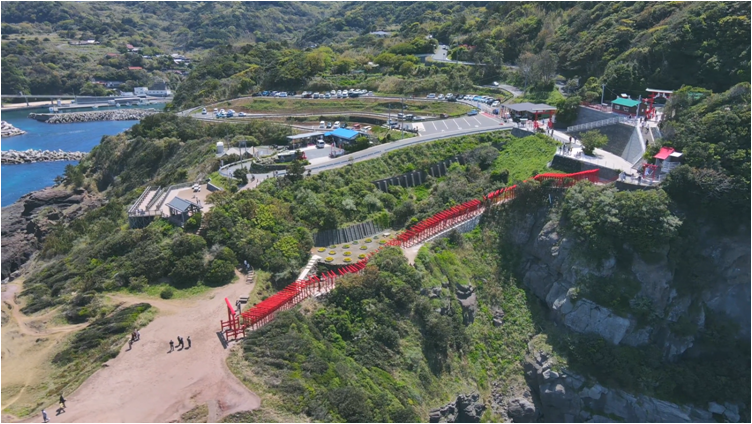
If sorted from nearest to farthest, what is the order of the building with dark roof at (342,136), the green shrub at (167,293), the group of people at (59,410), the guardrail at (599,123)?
the group of people at (59,410) < the green shrub at (167,293) < the guardrail at (599,123) < the building with dark roof at (342,136)

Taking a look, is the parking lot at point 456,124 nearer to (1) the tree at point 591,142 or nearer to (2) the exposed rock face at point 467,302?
(1) the tree at point 591,142

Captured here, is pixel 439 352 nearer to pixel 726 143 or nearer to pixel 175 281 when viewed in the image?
pixel 175 281

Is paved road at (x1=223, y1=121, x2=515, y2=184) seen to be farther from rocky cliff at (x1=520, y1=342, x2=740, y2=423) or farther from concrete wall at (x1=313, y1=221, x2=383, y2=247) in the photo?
rocky cliff at (x1=520, y1=342, x2=740, y2=423)

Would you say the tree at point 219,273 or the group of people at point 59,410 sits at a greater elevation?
the group of people at point 59,410

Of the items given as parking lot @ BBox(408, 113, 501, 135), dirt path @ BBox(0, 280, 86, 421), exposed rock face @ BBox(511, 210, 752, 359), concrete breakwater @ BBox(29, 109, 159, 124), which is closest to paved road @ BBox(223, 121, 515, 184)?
parking lot @ BBox(408, 113, 501, 135)

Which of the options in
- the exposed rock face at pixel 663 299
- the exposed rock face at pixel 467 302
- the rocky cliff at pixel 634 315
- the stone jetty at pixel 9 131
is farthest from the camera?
the stone jetty at pixel 9 131

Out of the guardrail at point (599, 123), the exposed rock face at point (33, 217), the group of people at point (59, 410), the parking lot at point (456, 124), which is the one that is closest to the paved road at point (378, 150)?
the parking lot at point (456, 124)

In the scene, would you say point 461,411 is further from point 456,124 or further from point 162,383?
point 456,124

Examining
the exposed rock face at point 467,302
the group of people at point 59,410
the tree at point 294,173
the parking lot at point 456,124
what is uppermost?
the tree at point 294,173
